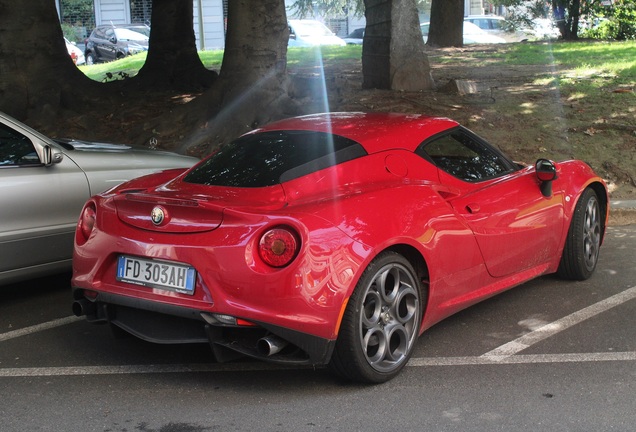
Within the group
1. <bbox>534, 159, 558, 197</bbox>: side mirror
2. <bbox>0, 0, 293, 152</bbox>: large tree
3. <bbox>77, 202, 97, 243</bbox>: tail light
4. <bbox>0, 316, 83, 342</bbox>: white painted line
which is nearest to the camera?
<bbox>77, 202, 97, 243</bbox>: tail light

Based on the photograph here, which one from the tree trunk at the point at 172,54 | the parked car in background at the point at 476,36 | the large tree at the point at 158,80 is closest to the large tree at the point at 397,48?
the large tree at the point at 158,80

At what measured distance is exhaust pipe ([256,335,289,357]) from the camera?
4.15m

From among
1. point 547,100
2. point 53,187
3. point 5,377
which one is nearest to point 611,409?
point 5,377

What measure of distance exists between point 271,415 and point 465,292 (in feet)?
5.20

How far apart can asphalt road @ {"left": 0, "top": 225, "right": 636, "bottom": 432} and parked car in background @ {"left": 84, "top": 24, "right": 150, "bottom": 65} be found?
28.0 meters

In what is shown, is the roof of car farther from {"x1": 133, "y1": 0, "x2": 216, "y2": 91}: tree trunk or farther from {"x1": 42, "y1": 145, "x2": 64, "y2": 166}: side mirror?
{"x1": 133, "y1": 0, "x2": 216, "y2": 91}: tree trunk

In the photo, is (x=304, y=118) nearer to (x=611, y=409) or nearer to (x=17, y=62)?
(x=611, y=409)

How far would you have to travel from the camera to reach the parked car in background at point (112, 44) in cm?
3256

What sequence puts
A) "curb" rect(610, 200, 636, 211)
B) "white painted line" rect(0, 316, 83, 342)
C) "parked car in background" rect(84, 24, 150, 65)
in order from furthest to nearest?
"parked car in background" rect(84, 24, 150, 65) → "curb" rect(610, 200, 636, 211) → "white painted line" rect(0, 316, 83, 342)

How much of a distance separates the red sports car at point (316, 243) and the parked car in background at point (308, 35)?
26655mm

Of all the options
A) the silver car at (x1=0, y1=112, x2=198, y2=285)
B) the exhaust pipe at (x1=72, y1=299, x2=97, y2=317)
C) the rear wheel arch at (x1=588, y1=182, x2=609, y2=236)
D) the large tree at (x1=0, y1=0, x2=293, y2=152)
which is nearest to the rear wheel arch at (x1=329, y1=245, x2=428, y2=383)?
the exhaust pipe at (x1=72, y1=299, x2=97, y2=317)

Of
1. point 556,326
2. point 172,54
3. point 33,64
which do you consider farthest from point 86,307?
point 172,54

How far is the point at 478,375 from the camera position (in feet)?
15.2

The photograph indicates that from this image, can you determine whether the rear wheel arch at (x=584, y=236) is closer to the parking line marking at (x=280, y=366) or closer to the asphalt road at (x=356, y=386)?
the asphalt road at (x=356, y=386)
